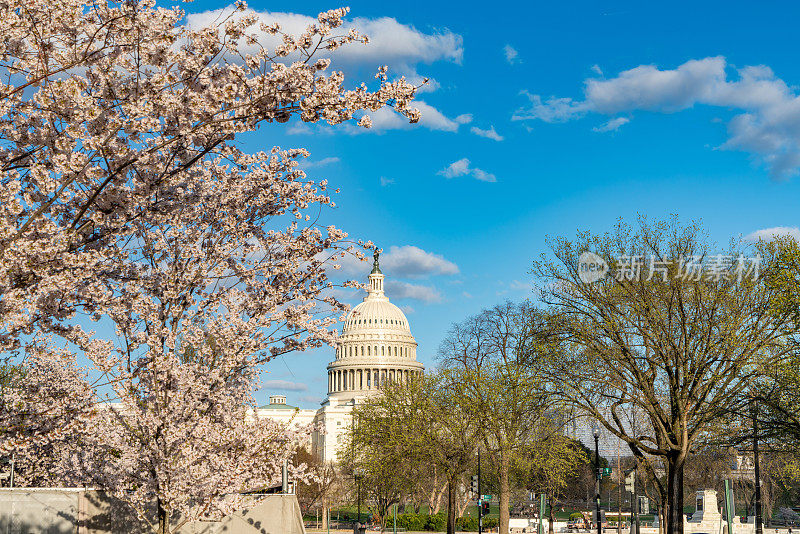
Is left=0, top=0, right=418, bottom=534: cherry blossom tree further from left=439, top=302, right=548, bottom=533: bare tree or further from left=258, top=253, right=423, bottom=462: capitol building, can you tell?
left=258, top=253, right=423, bottom=462: capitol building

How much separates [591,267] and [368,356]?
512 ft

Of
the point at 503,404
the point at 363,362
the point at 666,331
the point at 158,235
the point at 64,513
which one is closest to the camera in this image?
the point at 158,235

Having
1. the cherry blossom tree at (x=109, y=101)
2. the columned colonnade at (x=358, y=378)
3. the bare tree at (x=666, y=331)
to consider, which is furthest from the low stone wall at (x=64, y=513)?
the columned colonnade at (x=358, y=378)

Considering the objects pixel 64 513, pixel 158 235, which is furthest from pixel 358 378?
pixel 158 235

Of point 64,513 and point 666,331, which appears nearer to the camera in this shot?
point 64,513

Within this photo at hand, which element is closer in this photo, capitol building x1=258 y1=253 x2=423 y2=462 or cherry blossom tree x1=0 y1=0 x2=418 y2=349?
cherry blossom tree x1=0 y1=0 x2=418 y2=349

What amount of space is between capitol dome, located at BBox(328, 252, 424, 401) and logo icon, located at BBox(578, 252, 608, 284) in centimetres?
15106

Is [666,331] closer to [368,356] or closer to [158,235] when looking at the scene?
[158,235]

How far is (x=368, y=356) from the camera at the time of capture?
188 m

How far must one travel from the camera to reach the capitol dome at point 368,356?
187125 mm

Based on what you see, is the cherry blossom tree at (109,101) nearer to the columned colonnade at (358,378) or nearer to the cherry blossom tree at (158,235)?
the cherry blossom tree at (158,235)

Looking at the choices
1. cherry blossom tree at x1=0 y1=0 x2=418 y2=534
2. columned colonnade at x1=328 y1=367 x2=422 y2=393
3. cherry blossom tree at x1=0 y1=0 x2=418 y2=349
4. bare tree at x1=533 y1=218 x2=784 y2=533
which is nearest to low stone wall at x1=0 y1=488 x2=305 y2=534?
cherry blossom tree at x1=0 y1=0 x2=418 y2=534

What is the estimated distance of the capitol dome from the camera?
614ft

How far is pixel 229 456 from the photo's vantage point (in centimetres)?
1296
